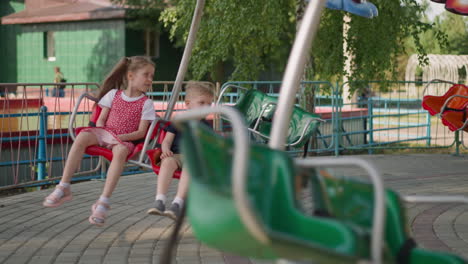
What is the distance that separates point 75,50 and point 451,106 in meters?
26.4

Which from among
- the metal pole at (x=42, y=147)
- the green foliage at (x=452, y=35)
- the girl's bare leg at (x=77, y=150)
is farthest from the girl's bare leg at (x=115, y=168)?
the green foliage at (x=452, y=35)

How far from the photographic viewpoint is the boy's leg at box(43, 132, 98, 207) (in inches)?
189

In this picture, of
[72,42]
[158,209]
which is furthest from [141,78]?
[72,42]

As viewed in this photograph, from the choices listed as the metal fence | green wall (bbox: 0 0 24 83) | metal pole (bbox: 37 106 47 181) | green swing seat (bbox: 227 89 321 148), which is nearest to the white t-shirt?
green swing seat (bbox: 227 89 321 148)

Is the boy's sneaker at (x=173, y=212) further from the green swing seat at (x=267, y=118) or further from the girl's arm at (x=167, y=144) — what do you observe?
the green swing seat at (x=267, y=118)

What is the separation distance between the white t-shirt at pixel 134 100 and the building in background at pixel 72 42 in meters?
26.7

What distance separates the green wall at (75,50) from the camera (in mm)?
32688

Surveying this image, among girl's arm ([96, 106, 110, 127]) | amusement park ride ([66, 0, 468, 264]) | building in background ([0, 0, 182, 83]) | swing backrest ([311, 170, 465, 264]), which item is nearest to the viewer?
amusement park ride ([66, 0, 468, 264])

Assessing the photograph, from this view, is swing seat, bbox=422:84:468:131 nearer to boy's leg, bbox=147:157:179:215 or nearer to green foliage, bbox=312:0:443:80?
green foliage, bbox=312:0:443:80

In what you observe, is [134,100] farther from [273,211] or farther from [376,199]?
[376,199]

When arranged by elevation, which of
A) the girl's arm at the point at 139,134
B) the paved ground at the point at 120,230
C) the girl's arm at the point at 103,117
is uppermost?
the girl's arm at the point at 103,117

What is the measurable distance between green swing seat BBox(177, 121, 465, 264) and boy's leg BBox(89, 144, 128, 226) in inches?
95.8

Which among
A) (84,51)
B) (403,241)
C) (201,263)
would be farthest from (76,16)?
(403,241)

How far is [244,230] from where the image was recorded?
2.13 m
